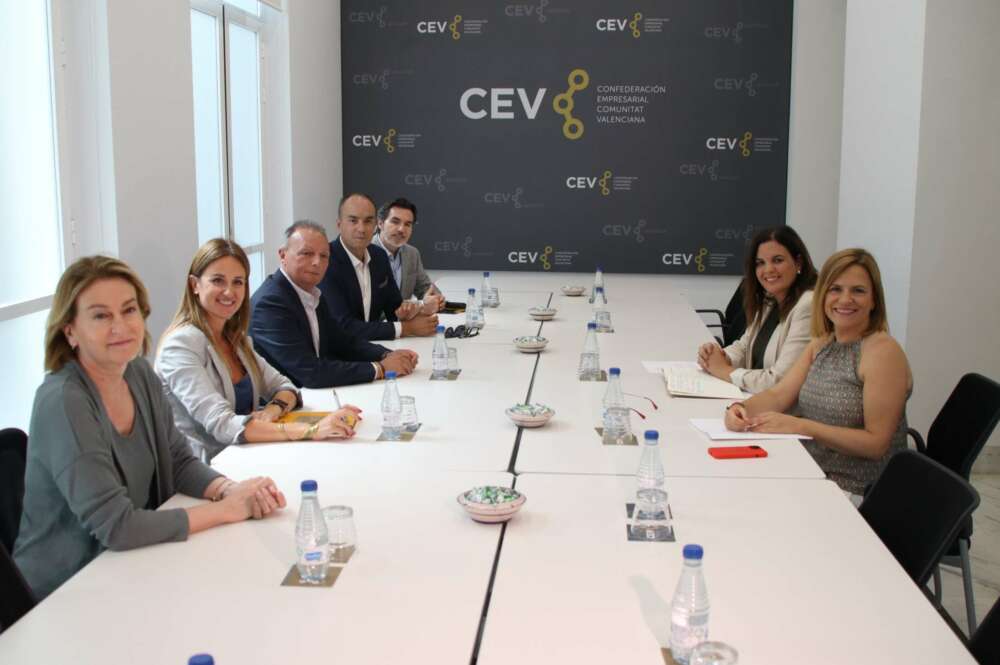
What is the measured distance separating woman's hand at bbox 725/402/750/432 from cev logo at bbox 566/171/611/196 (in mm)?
4963

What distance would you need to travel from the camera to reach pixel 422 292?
693cm

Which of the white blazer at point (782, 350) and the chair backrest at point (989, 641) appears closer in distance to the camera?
the chair backrest at point (989, 641)

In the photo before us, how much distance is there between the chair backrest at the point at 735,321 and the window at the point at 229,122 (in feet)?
10.4

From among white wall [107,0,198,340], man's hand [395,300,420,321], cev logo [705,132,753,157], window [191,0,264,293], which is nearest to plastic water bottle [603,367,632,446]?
man's hand [395,300,420,321]

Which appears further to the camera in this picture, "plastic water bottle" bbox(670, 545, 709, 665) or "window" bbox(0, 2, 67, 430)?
"window" bbox(0, 2, 67, 430)

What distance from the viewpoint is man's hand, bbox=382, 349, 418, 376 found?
4250 mm

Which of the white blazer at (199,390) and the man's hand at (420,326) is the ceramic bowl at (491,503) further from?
the man's hand at (420,326)

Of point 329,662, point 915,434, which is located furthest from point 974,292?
point 329,662

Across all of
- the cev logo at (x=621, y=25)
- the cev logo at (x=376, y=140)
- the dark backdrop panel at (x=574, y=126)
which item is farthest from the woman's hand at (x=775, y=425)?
→ the cev logo at (x=376, y=140)

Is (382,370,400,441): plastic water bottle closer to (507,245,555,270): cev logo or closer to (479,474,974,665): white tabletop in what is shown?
(479,474,974,665): white tabletop

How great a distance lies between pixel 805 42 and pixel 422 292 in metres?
3.57

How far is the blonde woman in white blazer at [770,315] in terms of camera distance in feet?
13.8

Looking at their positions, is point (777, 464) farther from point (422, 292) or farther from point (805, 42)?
point (805, 42)

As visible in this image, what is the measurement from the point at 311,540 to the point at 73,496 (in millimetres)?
603
